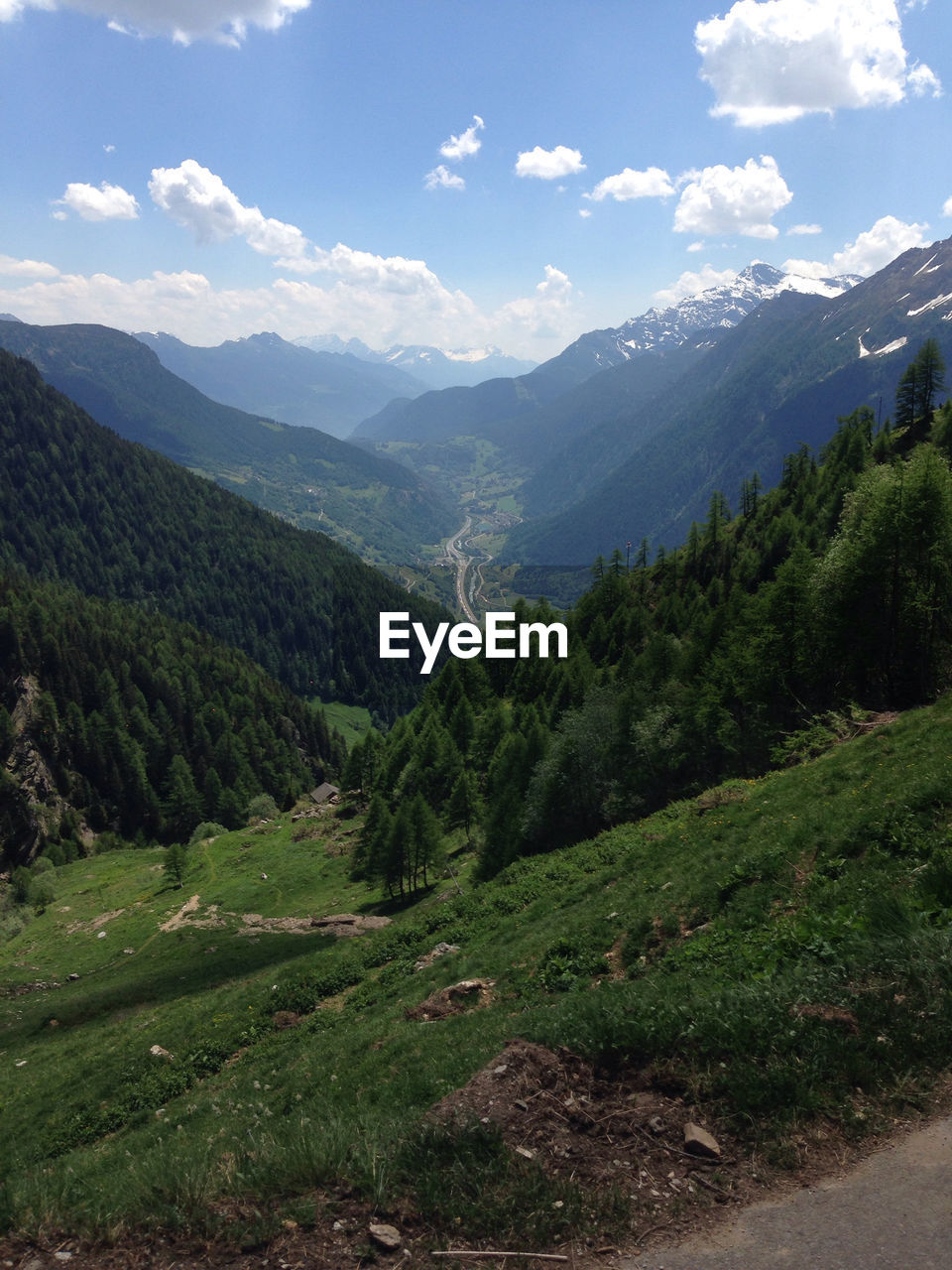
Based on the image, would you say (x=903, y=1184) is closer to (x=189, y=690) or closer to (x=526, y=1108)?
(x=526, y=1108)

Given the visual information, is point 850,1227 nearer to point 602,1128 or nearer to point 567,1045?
point 602,1128

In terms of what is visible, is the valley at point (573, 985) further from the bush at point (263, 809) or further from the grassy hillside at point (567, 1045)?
the bush at point (263, 809)

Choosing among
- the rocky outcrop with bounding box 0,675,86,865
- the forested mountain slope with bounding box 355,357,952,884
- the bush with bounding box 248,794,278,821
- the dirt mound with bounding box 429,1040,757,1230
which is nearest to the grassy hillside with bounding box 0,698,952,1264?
the dirt mound with bounding box 429,1040,757,1230

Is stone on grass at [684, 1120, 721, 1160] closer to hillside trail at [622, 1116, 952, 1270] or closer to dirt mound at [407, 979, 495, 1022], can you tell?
hillside trail at [622, 1116, 952, 1270]

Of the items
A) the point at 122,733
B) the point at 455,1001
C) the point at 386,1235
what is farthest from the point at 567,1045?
the point at 122,733

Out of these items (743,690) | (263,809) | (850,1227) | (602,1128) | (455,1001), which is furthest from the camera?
(263,809)

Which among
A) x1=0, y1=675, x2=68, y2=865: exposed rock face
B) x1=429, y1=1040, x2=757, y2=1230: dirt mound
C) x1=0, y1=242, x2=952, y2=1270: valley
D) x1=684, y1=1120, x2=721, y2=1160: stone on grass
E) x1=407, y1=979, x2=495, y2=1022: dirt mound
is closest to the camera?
x1=429, y1=1040, x2=757, y2=1230: dirt mound

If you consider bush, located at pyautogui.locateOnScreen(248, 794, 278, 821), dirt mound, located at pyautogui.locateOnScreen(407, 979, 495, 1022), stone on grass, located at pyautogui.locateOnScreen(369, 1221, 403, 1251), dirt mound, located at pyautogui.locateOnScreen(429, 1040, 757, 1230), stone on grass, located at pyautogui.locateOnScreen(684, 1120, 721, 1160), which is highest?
stone on grass, located at pyautogui.locateOnScreen(684, 1120, 721, 1160)

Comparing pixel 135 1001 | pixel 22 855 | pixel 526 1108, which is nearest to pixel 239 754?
pixel 22 855
